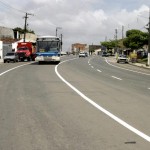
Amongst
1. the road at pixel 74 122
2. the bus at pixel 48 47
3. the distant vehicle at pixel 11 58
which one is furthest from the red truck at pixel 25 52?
the road at pixel 74 122

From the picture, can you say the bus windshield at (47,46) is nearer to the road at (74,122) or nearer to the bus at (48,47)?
the bus at (48,47)

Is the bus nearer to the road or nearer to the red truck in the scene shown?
the red truck

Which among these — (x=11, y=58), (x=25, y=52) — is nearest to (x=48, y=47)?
(x=11, y=58)

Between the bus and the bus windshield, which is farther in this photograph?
the bus windshield

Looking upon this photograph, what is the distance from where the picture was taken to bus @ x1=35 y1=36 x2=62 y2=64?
142ft

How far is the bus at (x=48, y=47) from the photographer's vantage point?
142ft

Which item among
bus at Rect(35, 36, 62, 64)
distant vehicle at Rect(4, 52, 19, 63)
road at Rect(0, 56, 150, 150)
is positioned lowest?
road at Rect(0, 56, 150, 150)

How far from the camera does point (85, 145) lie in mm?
7457

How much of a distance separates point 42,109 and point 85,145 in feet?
15.4

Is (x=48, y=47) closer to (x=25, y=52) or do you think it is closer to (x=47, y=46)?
(x=47, y=46)

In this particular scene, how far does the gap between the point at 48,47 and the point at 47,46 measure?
0.16m

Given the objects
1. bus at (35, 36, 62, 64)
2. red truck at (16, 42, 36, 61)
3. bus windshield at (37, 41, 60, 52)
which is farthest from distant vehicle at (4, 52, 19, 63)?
bus windshield at (37, 41, 60, 52)

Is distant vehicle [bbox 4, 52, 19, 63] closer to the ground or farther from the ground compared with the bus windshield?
closer to the ground

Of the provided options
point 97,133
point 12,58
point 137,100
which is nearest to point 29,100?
point 137,100
